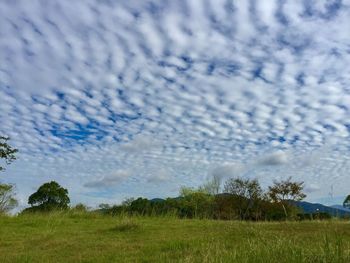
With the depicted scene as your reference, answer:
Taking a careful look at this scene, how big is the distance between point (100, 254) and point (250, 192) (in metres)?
30.8

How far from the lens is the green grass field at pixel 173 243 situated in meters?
5.50

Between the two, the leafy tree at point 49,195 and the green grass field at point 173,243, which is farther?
the leafy tree at point 49,195

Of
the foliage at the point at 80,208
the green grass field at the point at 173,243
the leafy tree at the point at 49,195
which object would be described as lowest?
the green grass field at the point at 173,243

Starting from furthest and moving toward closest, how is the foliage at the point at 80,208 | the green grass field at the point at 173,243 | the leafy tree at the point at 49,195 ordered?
1. the leafy tree at the point at 49,195
2. the foliage at the point at 80,208
3. the green grass field at the point at 173,243

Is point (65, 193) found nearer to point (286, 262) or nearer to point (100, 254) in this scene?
point (100, 254)

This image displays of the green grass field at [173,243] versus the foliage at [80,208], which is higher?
the foliage at [80,208]

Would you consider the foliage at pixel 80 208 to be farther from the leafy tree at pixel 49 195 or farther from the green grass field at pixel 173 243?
the leafy tree at pixel 49 195

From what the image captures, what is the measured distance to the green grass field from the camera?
550 cm

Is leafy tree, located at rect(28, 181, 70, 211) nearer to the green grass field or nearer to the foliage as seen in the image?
the foliage

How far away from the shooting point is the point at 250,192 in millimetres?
38562

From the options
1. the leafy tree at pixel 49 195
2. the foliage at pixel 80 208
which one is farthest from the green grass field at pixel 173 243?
the leafy tree at pixel 49 195

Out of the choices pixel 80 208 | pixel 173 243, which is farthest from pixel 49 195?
pixel 173 243

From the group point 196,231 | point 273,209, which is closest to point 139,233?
point 196,231

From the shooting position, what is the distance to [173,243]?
9805 mm
